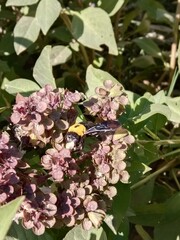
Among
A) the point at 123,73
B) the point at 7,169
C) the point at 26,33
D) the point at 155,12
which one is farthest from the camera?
the point at 123,73

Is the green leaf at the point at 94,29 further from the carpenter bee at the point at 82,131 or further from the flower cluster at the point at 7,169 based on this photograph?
the flower cluster at the point at 7,169

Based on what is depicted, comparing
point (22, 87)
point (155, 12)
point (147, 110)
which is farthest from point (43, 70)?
point (155, 12)

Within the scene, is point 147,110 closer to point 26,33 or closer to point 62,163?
point 62,163

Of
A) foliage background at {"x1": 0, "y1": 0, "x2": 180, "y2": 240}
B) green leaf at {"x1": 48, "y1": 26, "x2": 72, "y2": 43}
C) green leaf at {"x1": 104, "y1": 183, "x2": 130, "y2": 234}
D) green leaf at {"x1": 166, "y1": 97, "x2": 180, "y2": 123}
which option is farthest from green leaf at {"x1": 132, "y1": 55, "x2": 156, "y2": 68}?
green leaf at {"x1": 104, "y1": 183, "x2": 130, "y2": 234}

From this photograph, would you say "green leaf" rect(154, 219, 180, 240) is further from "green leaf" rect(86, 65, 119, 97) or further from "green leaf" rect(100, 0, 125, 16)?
"green leaf" rect(100, 0, 125, 16)

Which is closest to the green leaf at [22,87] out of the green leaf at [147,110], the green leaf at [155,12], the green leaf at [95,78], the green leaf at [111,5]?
the green leaf at [95,78]
